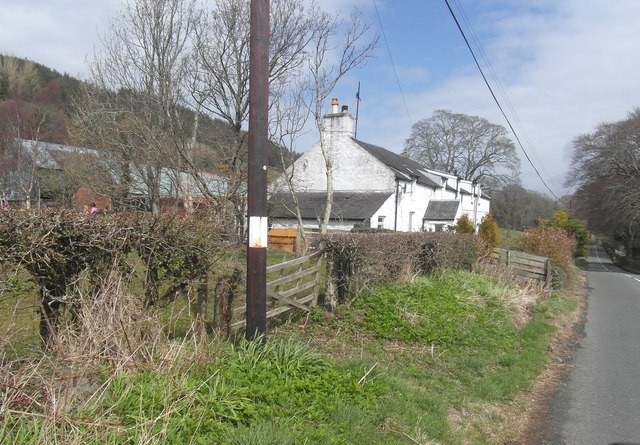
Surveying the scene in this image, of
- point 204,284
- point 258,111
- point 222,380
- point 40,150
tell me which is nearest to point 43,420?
point 222,380

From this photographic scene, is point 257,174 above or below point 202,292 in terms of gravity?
above

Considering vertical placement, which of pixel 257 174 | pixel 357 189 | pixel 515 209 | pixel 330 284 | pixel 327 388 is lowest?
pixel 327 388

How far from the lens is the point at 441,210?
127ft

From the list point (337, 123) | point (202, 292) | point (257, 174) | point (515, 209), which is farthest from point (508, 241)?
point (515, 209)

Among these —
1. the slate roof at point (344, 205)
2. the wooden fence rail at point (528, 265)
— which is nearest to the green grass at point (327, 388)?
the wooden fence rail at point (528, 265)

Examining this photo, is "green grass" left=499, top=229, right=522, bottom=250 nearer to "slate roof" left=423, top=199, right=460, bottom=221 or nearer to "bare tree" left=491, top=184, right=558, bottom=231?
"slate roof" left=423, top=199, right=460, bottom=221

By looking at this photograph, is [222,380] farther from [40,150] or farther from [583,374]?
[40,150]

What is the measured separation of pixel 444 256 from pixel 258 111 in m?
8.96

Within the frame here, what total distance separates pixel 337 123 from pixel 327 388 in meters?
31.2

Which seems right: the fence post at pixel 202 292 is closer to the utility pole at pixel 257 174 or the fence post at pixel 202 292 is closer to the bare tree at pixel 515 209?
the utility pole at pixel 257 174

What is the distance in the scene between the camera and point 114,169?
62.0 ft

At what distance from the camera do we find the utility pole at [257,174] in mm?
5270

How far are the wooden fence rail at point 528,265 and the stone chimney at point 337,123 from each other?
19866 millimetres

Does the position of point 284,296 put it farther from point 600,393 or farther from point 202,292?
point 600,393
